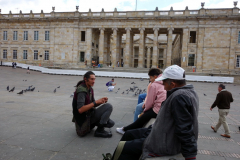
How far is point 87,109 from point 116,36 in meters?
34.5

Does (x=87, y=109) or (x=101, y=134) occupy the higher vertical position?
(x=87, y=109)

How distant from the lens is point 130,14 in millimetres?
36531

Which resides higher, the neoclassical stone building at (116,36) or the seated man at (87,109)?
the neoclassical stone building at (116,36)

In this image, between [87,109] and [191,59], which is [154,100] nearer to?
[87,109]

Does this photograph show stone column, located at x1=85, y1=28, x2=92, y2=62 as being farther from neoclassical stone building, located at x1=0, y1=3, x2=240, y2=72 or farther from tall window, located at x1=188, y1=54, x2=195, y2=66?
tall window, located at x1=188, y1=54, x2=195, y2=66

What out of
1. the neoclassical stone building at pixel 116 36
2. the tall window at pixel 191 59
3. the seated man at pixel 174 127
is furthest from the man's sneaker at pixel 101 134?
the tall window at pixel 191 59

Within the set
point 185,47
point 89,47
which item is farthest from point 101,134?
point 89,47

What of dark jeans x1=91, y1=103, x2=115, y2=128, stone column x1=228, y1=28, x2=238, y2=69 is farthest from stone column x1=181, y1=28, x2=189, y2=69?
dark jeans x1=91, y1=103, x2=115, y2=128

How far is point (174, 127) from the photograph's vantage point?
2439mm

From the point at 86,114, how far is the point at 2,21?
47.2 m

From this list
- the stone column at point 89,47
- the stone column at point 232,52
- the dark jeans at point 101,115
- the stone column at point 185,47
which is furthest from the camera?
the stone column at point 89,47

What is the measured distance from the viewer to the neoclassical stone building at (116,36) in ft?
110

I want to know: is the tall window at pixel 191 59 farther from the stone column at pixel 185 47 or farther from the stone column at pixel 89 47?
the stone column at pixel 89 47

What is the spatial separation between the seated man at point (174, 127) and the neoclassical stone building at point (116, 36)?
3330 centimetres
